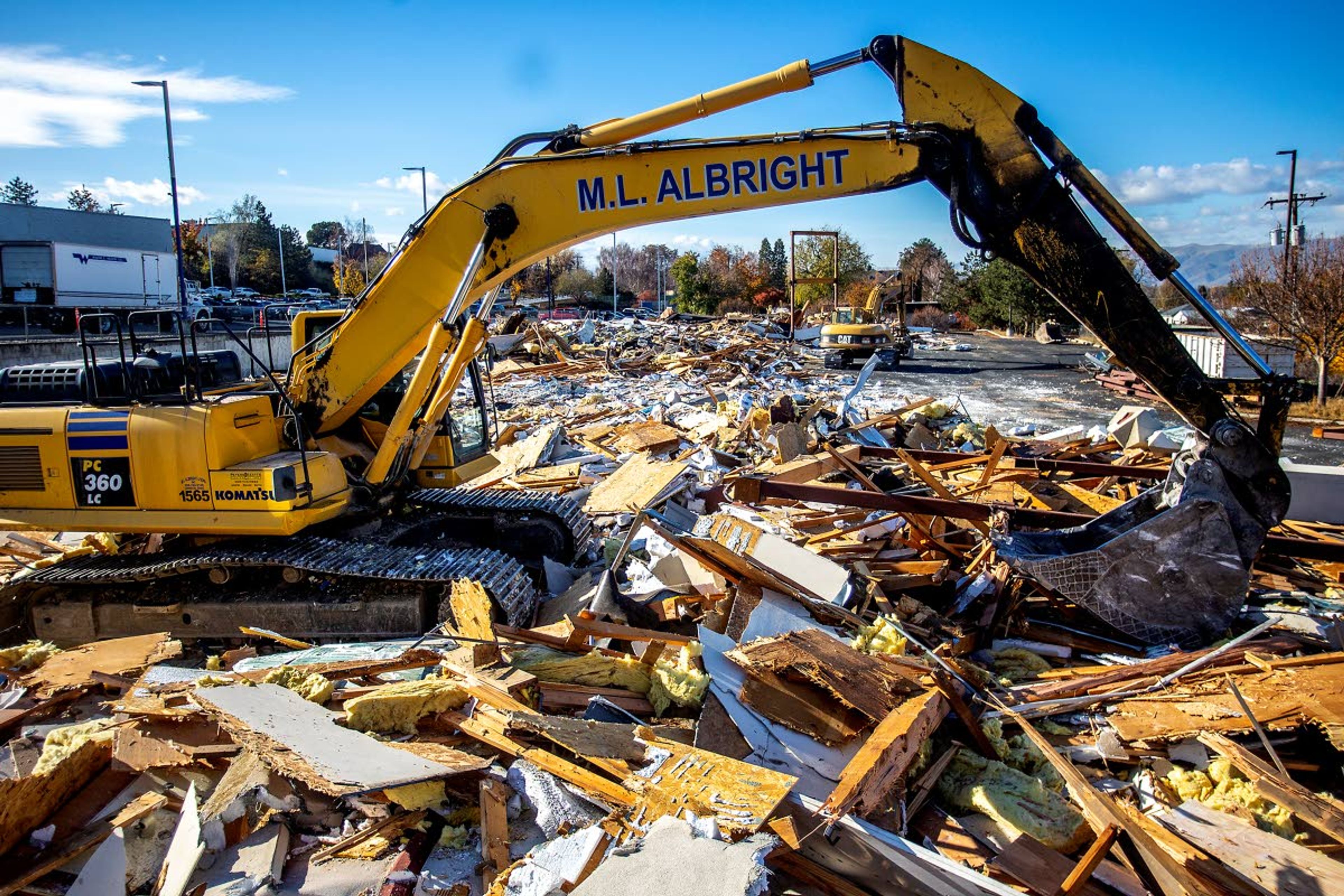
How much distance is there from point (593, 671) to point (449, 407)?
134 inches

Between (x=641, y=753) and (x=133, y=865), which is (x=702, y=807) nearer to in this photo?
(x=641, y=753)

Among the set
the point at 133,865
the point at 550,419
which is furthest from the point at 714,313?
the point at 133,865

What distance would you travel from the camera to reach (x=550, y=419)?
636 inches

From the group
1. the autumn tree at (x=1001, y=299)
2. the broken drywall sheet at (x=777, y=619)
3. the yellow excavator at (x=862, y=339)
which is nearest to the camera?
the broken drywall sheet at (x=777, y=619)

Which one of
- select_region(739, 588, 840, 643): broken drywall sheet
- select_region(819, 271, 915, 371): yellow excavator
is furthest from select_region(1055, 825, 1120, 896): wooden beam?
select_region(819, 271, 915, 371): yellow excavator

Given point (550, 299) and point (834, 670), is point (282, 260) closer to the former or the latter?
point (550, 299)

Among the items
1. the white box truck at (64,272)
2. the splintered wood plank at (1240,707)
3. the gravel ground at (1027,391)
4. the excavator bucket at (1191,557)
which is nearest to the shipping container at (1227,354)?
the gravel ground at (1027,391)

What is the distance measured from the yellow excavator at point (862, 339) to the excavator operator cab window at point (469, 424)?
18.4m

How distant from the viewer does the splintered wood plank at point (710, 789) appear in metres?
3.27

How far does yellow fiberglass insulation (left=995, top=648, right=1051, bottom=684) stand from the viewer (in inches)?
211

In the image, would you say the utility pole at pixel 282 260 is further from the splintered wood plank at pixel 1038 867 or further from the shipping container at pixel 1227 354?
the splintered wood plank at pixel 1038 867

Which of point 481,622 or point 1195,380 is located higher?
point 1195,380

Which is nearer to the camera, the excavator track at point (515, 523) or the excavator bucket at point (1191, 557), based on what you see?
the excavator bucket at point (1191, 557)

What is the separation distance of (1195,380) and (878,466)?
15.5 ft
